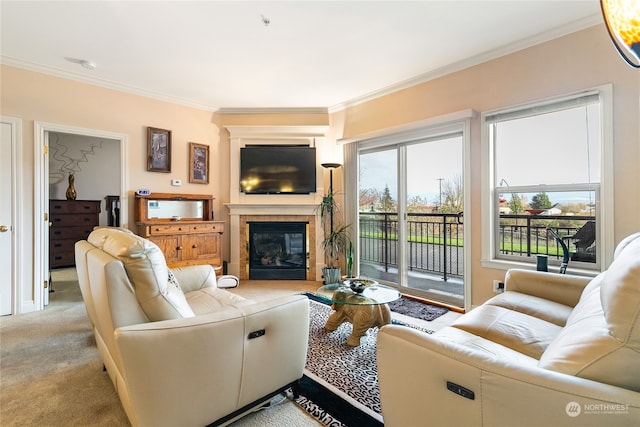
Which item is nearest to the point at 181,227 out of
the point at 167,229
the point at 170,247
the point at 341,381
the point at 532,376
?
the point at 167,229

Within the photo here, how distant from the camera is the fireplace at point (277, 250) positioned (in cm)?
449

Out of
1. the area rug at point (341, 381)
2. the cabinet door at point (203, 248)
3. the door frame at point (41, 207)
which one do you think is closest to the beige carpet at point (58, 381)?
the area rug at point (341, 381)

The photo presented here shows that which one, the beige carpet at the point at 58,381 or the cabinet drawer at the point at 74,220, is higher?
the cabinet drawer at the point at 74,220

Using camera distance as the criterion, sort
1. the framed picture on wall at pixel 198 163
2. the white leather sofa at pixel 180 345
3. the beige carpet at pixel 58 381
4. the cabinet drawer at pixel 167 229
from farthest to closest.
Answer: the framed picture on wall at pixel 198 163 < the cabinet drawer at pixel 167 229 < the beige carpet at pixel 58 381 < the white leather sofa at pixel 180 345

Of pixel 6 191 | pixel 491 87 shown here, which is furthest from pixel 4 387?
pixel 491 87

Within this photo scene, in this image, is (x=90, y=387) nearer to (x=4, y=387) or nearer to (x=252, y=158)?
(x=4, y=387)

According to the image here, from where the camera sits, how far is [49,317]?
2.93 m

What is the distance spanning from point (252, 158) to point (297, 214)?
112 cm

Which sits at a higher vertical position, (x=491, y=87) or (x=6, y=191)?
(x=491, y=87)

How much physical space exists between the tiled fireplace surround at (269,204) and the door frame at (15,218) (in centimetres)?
225

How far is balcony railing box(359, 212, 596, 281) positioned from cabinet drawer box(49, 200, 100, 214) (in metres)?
5.14

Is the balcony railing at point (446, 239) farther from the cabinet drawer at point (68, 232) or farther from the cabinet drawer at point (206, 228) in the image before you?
the cabinet drawer at point (68, 232)

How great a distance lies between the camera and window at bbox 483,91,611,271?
7.84 feet

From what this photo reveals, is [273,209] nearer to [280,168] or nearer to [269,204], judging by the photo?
[269,204]
